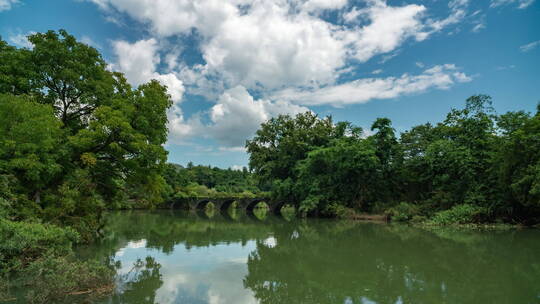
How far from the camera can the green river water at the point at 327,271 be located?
7340 millimetres

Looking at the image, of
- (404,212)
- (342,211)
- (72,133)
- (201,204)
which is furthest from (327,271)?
(201,204)

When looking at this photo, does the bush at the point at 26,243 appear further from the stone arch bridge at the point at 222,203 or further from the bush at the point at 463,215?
the stone arch bridge at the point at 222,203

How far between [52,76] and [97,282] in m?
9.45

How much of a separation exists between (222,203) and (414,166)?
104ft

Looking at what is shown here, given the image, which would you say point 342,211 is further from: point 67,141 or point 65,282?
point 65,282

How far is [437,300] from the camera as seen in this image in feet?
23.2

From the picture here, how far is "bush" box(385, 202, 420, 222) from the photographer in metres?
26.3

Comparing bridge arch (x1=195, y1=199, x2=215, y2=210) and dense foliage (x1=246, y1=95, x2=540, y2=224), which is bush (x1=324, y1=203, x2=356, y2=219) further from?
bridge arch (x1=195, y1=199, x2=215, y2=210)

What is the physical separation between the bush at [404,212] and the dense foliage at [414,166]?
2.9 inches

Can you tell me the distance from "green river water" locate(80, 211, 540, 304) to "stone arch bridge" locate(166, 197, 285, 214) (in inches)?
1167

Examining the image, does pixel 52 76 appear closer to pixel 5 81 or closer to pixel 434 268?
pixel 5 81

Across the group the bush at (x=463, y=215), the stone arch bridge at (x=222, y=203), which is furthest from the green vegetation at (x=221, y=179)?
the bush at (x=463, y=215)

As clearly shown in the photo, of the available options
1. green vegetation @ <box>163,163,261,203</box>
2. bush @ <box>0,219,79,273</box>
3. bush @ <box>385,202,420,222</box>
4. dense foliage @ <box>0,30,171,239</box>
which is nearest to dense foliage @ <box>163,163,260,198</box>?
green vegetation @ <box>163,163,261,203</box>

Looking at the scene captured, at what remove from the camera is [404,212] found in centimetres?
2677
